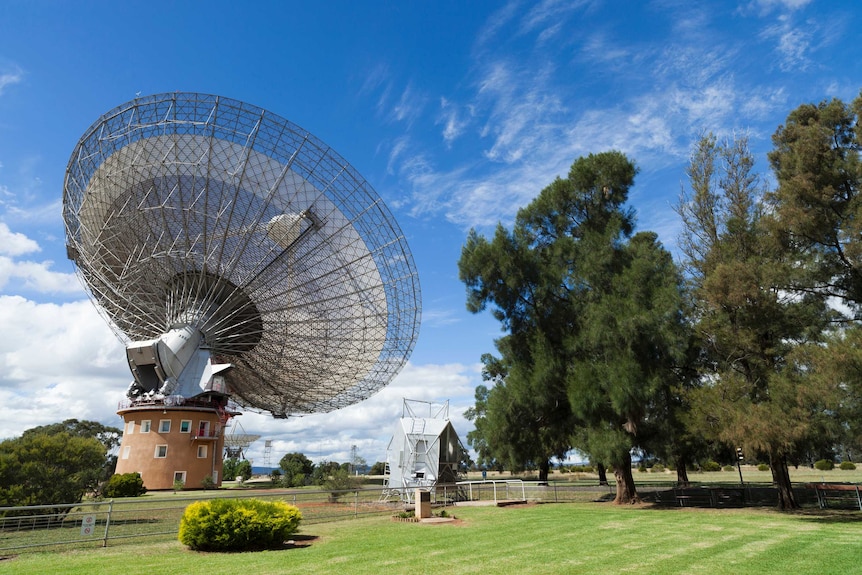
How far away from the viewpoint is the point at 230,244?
31062mm

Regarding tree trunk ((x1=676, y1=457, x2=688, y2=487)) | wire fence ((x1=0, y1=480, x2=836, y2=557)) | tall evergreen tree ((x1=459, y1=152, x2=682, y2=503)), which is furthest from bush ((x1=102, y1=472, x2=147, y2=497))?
tree trunk ((x1=676, y1=457, x2=688, y2=487))

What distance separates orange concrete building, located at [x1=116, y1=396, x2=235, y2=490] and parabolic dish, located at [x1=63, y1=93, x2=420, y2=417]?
4.76m

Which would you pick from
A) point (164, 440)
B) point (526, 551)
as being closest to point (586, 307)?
point (526, 551)

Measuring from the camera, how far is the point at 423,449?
31359 millimetres

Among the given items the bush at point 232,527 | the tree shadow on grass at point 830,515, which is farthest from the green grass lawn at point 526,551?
the bush at point 232,527

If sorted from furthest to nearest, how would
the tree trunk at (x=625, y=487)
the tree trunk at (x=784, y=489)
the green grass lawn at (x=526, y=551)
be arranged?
1. the tree trunk at (x=625, y=487)
2. the tree trunk at (x=784, y=489)
3. the green grass lawn at (x=526, y=551)

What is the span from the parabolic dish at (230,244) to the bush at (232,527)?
19403 millimetres

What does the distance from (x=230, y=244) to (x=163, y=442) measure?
15.8 m

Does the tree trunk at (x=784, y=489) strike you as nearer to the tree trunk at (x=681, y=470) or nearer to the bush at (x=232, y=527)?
the tree trunk at (x=681, y=470)

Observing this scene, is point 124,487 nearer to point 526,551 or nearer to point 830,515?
point 526,551

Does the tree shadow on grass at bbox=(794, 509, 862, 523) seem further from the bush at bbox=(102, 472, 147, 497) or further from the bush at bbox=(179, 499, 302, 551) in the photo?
the bush at bbox=(102, 472, 147, 497)

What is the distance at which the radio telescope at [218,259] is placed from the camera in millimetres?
27328

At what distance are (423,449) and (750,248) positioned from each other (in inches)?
811

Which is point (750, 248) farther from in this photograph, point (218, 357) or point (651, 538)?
point (218, 357)
